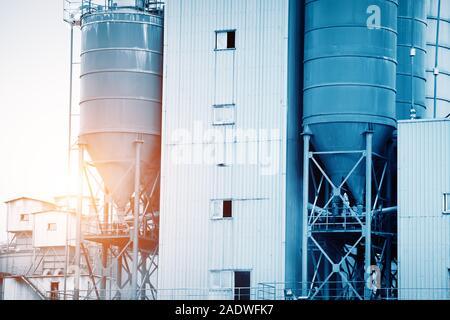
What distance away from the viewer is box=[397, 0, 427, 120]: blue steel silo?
45.1 metres

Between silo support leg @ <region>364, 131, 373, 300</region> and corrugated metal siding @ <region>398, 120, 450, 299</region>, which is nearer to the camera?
corrugated metal siding @ <region>398, 120, 450, 299</region>

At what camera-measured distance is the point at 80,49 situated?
44812 mm

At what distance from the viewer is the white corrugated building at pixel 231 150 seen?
39625mm

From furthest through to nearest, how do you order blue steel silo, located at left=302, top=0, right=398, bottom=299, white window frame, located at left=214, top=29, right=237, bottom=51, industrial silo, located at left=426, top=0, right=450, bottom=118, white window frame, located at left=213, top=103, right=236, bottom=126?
industrial silo, located at left=426, top=0, right=450, bottom=118, white window frame, located at left=214, top=29, right=237, bottom=51, white window frame, located at left=213, top=103, right=236, bottom=126, blue steel silo, located at left=302, top=0, right=398, bottom=299

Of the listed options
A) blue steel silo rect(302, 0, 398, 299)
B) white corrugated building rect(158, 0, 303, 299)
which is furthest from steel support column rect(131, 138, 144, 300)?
blue steel silo rect(302, 0, 398, 299)

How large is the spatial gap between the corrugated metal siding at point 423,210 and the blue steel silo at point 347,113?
5.75 feet

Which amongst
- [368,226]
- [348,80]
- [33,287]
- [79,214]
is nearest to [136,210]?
[79,214]

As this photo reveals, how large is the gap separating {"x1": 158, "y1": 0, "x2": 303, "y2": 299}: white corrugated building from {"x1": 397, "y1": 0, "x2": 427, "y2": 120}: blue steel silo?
551cm

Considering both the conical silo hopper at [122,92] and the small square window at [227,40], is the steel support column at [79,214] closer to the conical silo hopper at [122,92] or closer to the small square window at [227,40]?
the conical silo hopper at [122,92]

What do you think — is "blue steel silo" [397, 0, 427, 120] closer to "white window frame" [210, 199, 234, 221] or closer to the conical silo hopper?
"white window frame" [210, 199, 234, 221]

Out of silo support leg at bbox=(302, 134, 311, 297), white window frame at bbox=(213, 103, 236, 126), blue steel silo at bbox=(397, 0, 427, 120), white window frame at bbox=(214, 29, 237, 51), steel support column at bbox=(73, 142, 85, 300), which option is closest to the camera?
silo support leg at bbox=(302, 134, 311, 297)

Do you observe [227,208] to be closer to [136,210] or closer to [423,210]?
[136,210]
